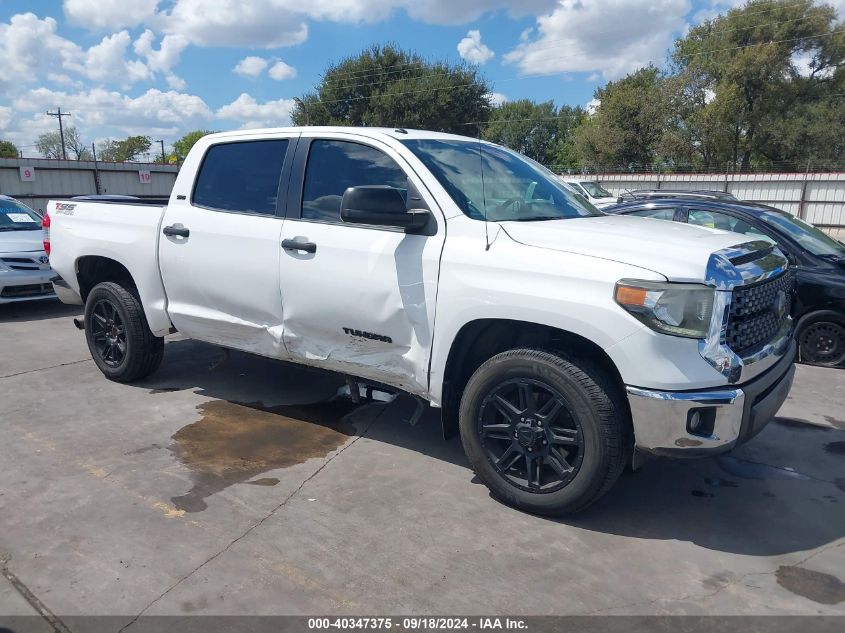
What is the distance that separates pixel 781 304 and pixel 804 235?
3.57 m

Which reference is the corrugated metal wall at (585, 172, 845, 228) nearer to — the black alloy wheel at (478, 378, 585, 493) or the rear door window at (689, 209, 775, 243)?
the rear door window at (689, 209, 775, 243)

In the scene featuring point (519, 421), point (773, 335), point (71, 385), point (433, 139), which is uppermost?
point (433, 139)

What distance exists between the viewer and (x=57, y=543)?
326cm

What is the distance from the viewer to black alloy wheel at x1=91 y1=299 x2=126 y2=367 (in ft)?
18.3

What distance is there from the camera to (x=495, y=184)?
4164mm

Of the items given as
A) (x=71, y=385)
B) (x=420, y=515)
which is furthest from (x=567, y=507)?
(x=71, y=385)

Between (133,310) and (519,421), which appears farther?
(133,310)

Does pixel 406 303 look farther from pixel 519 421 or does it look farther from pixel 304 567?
pixel 304 567

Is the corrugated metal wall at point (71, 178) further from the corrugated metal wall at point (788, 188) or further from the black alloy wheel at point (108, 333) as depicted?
the corrugated metal wall at point (788, 188)

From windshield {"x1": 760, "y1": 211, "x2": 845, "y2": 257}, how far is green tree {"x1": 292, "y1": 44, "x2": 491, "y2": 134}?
37234mm

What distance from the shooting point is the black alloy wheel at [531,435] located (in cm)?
340

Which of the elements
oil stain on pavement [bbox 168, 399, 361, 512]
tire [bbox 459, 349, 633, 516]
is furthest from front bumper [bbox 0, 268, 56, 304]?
tire [bbox 459, 349, 633, 516]

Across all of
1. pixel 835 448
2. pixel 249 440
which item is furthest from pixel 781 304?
pixel 249 440

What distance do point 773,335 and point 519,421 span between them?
1.50 meters
